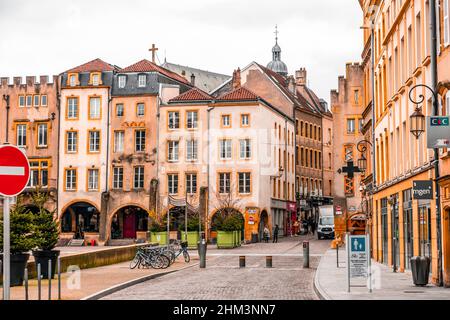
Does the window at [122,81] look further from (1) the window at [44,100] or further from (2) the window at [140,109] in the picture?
(1) the window at [44,100]

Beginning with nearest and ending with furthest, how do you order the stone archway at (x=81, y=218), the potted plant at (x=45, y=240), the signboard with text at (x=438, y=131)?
the signboard with text at (x=438, y=131)
the potted plant at (x=45, y=240)
the stone archway at (x=81, y=218)

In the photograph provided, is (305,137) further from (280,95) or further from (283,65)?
(283,65)

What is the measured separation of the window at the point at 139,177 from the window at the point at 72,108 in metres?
7.30

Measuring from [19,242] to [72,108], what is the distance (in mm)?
53033

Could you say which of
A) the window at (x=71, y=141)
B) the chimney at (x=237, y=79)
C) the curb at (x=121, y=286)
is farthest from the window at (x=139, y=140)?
the curb at (x=121, y=286)

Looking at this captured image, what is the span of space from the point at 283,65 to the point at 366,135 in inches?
3123

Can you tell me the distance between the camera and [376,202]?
40031 millimetres

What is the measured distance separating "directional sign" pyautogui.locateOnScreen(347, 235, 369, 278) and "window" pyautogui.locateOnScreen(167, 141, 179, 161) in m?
51.2

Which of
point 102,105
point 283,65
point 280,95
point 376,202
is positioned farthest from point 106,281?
point 283,65

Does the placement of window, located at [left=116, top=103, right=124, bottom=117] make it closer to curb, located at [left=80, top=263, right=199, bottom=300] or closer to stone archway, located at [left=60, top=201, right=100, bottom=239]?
stone archway, located at [left=60, top=201, right=100, bottom=239]

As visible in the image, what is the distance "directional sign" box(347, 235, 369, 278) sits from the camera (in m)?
21.0

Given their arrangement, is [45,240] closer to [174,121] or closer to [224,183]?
[224,183]

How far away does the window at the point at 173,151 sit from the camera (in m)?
71.9
